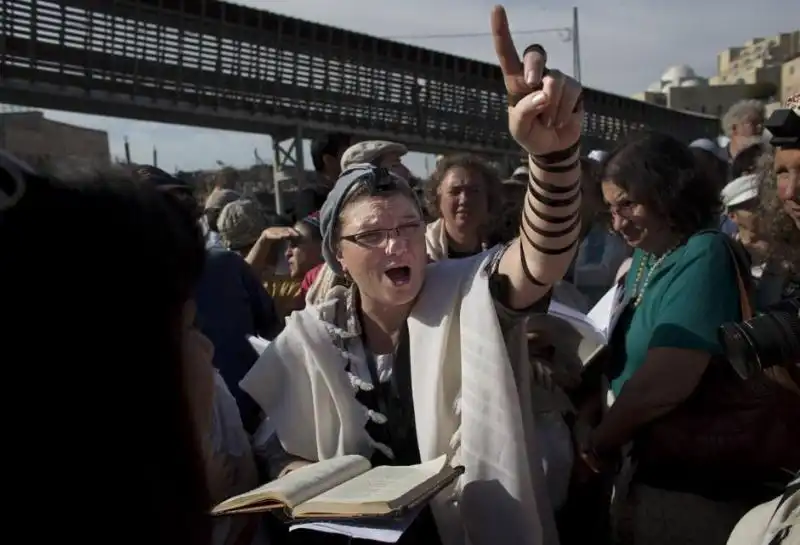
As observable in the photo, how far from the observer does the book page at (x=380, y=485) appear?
6.40ft

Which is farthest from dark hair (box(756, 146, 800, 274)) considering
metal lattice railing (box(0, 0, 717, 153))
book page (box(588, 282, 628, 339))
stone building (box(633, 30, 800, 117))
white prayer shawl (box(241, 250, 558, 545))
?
stone building (box(633, 30, 800, 117))

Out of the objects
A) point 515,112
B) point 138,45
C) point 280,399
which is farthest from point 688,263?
point 138,45

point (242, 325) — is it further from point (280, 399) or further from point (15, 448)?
point (15, 448)

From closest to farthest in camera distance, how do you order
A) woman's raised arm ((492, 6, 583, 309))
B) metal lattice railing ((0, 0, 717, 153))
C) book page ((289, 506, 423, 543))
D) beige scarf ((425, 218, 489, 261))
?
book page ((289, 506, 423, 543)) < woman's raised arm ((492, 6, 583, 309)) < beige scarf ((425, 218, 489, 261)) < metal lattice railing ((0, 0, 717, 153))

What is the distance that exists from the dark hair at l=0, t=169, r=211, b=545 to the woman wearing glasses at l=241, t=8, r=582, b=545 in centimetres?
118

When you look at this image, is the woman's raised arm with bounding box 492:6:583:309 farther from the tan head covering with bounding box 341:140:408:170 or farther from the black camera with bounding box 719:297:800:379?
the tan head covering with bounding box 341:140:408:170

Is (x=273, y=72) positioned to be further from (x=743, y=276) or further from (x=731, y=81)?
(x=731, y=81)

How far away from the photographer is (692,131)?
29.2 metres

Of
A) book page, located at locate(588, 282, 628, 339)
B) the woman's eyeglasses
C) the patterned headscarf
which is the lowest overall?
book page, located at locate(588, 282, 628, 339)

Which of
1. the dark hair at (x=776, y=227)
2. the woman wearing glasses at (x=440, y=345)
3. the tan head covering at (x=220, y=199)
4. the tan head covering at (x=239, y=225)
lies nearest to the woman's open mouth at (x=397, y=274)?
the woman wearing glasses at (x=440, y=345)

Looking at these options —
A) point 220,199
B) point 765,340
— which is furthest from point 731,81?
point 765,340

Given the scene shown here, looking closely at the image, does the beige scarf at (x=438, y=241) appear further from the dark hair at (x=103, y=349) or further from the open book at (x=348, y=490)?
→ the dark hair at (x=103, y=349)

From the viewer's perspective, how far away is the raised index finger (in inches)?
78.8

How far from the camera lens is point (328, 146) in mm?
5414
